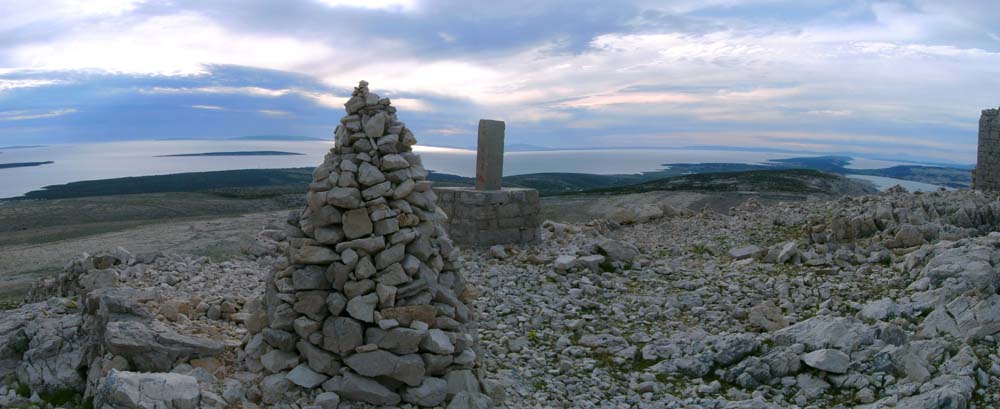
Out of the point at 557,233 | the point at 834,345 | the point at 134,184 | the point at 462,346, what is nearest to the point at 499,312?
the point at 462,346

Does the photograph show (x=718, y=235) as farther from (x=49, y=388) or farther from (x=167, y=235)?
(x=167, y=235)

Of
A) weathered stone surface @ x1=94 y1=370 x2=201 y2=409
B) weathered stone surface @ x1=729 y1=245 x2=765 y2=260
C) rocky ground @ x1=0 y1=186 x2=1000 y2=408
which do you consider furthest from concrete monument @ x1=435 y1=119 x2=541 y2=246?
weathered stone surface @ x1=94 y1=370 x2=201 y2=409

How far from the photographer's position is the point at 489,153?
15.0 meters

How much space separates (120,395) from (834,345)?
7102 mm

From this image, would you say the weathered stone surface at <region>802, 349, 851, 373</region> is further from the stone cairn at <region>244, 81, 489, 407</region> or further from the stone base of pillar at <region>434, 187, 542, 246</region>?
the stone base of pillar at <region>434, 187, 542, 246</region>

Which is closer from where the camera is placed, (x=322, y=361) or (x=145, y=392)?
(x=145, y=392)

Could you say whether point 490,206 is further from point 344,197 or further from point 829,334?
point 344,197

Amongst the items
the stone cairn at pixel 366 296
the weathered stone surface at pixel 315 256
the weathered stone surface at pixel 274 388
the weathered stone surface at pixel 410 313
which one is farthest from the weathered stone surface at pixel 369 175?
the weathered stone surface at pixel 274 388

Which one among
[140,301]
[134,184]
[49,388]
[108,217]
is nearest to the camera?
[49,388]

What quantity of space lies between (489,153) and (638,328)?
698 cm

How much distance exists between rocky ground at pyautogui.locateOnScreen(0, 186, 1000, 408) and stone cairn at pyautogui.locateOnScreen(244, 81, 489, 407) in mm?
321

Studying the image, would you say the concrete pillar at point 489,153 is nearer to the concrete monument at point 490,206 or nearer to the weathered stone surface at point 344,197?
the concrete monument at point 490,206

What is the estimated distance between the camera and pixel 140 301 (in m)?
6.91

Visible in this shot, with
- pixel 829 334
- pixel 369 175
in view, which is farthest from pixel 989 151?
pixel 369 175
